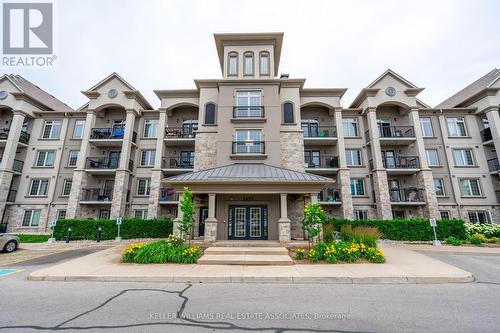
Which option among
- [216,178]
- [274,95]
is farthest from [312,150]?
[216,178]

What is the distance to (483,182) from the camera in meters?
21.5

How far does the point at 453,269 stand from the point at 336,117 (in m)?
16.2

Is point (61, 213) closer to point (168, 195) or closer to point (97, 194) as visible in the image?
point (97, 194)

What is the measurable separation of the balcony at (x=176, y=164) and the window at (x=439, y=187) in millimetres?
24693

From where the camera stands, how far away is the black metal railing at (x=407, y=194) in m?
21.0

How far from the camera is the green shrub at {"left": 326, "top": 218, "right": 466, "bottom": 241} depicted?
54.7 ft

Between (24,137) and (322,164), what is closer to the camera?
(322,164)

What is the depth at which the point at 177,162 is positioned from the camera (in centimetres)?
2336

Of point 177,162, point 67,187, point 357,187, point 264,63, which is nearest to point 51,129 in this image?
point 67,187

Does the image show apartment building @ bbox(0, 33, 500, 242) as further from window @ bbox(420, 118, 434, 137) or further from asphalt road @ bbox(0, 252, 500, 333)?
asphalt road @ bbox(0, 252, 500, 333)

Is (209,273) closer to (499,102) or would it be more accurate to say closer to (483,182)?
(483,182)

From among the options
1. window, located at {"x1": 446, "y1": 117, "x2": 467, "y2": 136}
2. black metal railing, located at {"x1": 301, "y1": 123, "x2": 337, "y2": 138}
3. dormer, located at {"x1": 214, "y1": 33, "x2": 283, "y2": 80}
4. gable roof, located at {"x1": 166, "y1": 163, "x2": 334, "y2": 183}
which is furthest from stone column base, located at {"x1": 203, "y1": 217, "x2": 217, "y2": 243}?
window, located at {"x1": 446, "y1": 117, "x2": 467, "y2": 136}

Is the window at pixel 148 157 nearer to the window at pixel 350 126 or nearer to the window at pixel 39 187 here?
the window at pixel 39 187

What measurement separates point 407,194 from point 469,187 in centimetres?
612
